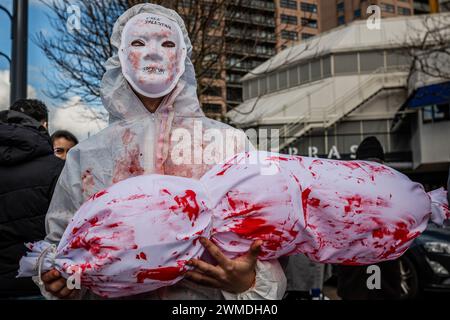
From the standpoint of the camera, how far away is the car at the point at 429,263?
5043 millimetres

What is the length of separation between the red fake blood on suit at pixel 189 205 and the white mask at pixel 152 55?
53 centimetres

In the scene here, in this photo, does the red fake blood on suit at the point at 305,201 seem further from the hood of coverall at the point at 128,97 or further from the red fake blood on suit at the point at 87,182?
the red fake blood on suit at the point at 87,182

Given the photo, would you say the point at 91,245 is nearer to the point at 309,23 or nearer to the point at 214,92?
the point at 309,23

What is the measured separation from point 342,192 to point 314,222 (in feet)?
0.36

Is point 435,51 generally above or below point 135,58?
above

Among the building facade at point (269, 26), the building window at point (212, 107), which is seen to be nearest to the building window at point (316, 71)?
the building facade at point (269, 26)

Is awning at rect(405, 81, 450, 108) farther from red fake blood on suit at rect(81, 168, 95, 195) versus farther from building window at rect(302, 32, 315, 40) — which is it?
red fake blood on suit at rect(81, 168, 95, 195)

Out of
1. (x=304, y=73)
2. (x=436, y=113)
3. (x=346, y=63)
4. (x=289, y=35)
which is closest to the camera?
(x=289, y=35)

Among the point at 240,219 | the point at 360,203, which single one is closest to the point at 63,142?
the point at 240,219

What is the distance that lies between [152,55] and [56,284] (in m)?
0.79

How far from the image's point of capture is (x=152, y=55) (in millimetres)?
1572

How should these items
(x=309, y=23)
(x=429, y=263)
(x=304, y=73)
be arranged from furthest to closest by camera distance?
(x=304, y=73) < (x=309, y=23) < (x=429, y=263)

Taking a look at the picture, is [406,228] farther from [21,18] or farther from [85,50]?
[85,50]

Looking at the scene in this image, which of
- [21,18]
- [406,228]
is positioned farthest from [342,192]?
[21,18]
